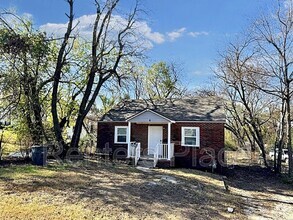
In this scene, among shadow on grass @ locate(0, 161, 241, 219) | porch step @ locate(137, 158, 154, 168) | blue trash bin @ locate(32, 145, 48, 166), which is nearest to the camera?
shadow on grass @ locate(0, 161, 241, 219)

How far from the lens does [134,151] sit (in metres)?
17.1

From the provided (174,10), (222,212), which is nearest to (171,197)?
(222,212)

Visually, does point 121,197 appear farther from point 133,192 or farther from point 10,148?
point 10,148

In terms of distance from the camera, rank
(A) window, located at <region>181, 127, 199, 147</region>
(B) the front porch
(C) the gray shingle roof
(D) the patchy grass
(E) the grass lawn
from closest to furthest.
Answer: (E) the grass lawn
(D) the patchy grass
(B) the front porch
(A) window, located at <region>181, 127, 199, 147</region>
(C) the gray shingle roof

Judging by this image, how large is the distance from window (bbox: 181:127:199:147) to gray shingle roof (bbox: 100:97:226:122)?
0.62 m

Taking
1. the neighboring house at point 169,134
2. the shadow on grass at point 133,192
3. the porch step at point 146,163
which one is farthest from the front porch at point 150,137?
the shadow on grass at point 133,192

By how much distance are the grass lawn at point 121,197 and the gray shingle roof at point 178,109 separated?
17.8ft

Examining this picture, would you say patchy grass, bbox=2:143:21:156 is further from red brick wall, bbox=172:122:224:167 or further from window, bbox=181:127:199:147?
window, bbox=181:127:199:147

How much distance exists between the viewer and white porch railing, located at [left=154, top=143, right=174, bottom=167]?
17141mm

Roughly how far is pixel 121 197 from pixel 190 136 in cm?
986

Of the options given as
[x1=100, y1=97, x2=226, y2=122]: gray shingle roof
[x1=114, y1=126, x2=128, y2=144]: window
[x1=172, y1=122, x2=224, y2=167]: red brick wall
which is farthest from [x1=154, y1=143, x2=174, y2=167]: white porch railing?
[x1=114, y1=126, x2=128, y2=144]: window

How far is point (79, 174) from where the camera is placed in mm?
11320

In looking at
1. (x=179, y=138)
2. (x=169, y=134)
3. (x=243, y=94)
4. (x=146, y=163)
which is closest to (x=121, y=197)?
(x=146, y=163)

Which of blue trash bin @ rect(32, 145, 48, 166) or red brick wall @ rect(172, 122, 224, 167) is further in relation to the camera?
red brick wall @ rect(172, 122, 224, 167)
